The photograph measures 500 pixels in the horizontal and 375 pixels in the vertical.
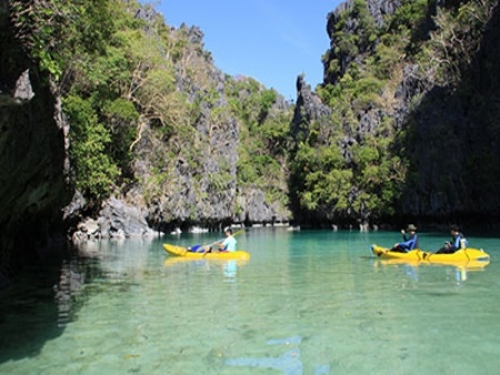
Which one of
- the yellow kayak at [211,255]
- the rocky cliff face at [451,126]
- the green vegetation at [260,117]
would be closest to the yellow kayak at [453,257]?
the yellow kayak at [211,255]

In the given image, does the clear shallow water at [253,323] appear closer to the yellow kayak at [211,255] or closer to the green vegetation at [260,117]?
the yellow kayak at [211,255]

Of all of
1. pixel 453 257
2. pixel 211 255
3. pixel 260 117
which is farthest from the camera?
pixel 260 117

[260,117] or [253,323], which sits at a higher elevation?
[260,117]

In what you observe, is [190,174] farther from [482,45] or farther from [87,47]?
[482,45]

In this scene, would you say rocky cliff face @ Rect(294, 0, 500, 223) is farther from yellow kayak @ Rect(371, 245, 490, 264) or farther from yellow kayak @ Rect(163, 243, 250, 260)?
yellow kayak @ Rect(163, 243, 250, 260)

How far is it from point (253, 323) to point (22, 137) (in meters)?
3.96

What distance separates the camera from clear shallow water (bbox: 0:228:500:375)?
5.32 meters

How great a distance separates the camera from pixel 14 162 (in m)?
6.30

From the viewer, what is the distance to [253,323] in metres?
7.07

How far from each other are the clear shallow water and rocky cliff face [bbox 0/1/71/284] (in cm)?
180

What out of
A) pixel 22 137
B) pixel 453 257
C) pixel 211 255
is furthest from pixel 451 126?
pixel 22 137

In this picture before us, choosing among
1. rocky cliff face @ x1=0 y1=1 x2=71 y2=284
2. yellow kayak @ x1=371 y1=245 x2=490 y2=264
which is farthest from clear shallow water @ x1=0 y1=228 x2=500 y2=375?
rocky cliff face @ x1=0 y1=1 x2=71 y2=284

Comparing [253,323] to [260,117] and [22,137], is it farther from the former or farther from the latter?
[260,117]

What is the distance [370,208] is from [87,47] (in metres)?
28.7
